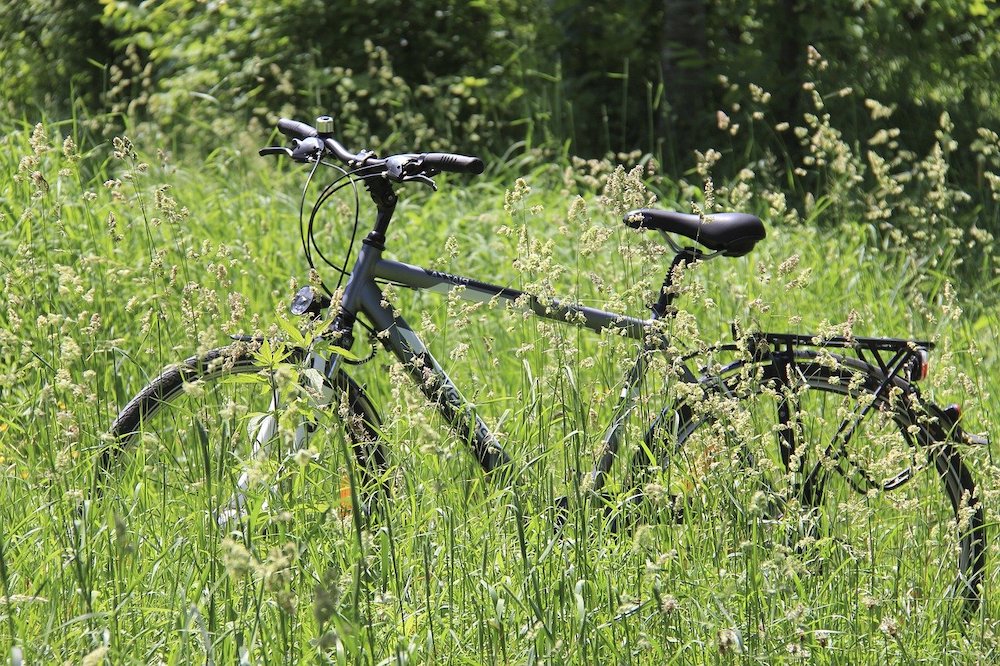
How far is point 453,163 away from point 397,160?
0.14m

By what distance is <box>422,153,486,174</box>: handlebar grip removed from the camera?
2.73m

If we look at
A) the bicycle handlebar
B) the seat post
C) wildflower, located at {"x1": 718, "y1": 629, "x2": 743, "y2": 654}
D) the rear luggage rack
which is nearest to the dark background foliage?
the bicycle handlebar

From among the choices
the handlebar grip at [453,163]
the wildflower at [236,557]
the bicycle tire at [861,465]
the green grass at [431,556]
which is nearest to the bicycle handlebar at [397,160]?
the handlebar grip at [453,163]

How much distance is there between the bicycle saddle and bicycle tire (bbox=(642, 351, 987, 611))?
12.1 inches

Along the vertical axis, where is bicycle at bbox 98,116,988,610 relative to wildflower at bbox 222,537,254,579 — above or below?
below

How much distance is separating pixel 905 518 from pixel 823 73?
16.6ft

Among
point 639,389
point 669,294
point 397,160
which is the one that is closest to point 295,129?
point 397,160

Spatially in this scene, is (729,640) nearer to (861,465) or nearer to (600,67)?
(861,465)


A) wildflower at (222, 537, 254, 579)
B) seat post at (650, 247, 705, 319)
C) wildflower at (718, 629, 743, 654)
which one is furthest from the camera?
seat post at (650, 247, 705, 319)

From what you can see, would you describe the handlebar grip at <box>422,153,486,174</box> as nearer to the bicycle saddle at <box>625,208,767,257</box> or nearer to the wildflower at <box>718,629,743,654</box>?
the bicycle saddle at <box>625,208,767,257</box>

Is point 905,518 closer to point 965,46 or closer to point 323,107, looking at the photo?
point 323,107

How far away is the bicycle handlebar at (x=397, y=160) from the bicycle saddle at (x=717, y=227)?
46 centimetres

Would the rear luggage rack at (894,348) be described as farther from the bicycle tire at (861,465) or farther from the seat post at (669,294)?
the seat post at (669,294)

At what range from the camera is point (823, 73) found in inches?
283
